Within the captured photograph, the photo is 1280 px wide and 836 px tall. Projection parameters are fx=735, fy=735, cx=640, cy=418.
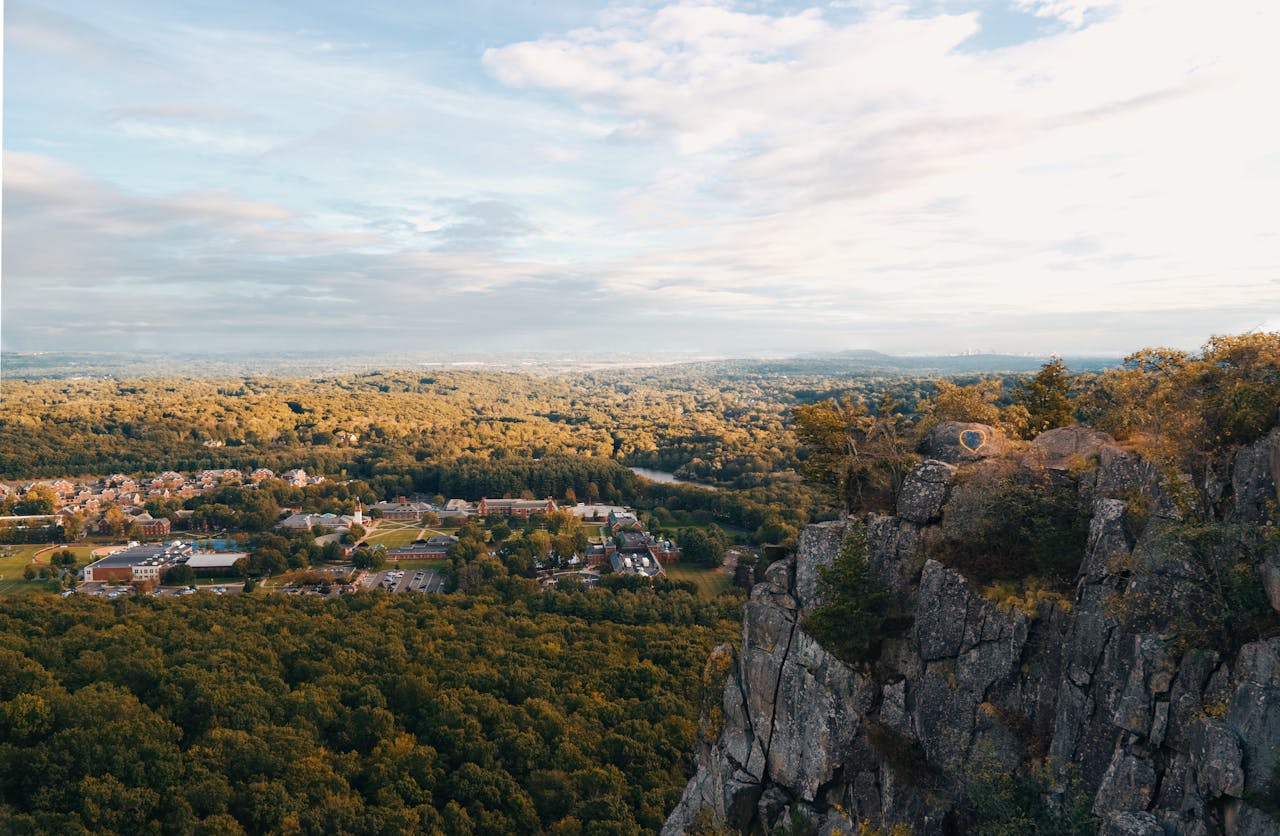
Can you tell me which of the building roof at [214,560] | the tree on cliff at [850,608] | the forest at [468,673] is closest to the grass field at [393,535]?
the building roof at [214,560]

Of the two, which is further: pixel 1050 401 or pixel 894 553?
pixel 1050 401

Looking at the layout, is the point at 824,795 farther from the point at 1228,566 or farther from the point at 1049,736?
the point at 1228,566

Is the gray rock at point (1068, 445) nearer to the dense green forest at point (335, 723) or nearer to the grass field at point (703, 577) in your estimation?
the dense green forest at point (335, 723)

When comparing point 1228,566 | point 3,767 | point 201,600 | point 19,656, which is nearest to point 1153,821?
point 1228,566

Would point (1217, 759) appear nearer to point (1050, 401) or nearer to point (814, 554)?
point (814, 554)

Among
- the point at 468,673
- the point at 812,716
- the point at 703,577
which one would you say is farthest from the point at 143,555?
the point at 812,716

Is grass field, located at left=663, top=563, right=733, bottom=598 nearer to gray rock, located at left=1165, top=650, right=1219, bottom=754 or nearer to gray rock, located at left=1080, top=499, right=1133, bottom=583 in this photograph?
gray rock, located at left=1080, top=499, right=1133, bottom=583
